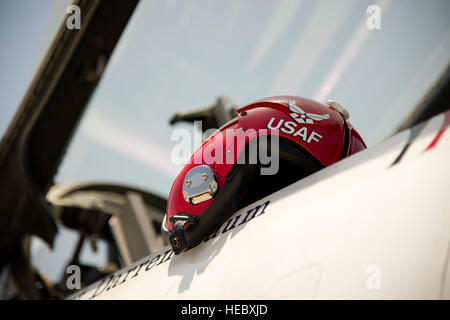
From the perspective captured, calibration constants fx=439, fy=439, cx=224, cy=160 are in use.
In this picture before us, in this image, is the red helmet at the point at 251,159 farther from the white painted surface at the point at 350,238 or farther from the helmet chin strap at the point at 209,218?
the white painted surface at the point at 350,238

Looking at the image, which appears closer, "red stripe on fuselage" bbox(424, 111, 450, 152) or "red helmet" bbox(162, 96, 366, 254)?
"red stripe on fuselage" bbox(424, 111, 450, 152)

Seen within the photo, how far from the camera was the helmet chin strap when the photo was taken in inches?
46.9

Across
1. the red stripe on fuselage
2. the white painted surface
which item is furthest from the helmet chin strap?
the red stripe on fuselage

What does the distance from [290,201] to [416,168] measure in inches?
11.4

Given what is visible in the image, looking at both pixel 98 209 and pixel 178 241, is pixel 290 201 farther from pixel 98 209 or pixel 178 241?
pixel 98 209

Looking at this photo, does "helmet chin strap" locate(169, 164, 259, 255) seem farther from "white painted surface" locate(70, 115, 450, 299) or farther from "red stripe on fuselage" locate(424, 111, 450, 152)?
"red stripe on fuselage" locate(424, 111, 450, 152)

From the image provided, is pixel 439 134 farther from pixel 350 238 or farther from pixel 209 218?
pixel 209 218

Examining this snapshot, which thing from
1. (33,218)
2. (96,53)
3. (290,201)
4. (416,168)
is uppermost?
(416,168)

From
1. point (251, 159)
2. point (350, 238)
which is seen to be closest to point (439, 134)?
point (350, 238)

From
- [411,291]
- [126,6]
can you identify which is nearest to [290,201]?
[411,291]

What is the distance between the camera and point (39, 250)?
3949 mm

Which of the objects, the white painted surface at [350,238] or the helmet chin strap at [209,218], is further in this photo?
the helmet chin strap at [209,218]

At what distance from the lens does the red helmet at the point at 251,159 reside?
1216 millimetres

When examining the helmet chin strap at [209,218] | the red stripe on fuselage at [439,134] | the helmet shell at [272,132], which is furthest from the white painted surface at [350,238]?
the helmet shell at [272,132]
